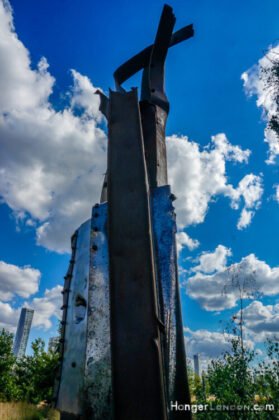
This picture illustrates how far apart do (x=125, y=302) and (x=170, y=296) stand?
1.59 ft

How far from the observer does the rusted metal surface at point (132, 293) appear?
1.01 metres

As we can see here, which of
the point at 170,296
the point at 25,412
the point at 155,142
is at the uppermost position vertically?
the point at 155,142

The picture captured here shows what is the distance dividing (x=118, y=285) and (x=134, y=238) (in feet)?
0.69

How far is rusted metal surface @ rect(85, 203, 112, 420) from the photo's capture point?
1.32 meters

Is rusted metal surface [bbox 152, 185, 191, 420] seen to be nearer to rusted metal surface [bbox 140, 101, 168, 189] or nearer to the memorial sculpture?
the memorial sculpture

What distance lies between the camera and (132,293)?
3.75 feet

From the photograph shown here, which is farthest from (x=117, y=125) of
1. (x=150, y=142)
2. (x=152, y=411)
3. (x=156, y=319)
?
(x=152, y=411)

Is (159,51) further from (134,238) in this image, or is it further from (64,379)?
(64,379)

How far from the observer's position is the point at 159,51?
255cm

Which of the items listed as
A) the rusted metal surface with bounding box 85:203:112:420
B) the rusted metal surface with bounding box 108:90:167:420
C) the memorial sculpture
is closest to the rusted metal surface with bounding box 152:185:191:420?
the memorial sculpture

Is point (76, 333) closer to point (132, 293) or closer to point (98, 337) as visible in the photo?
point (98, 337)

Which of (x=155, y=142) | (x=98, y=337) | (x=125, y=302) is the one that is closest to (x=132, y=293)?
(x=125, y=302)

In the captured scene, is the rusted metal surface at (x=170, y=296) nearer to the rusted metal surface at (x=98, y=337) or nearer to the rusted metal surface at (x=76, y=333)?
the rusted metal surface at (x=98, y=337)

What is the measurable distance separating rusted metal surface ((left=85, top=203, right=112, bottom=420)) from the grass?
16.5m
